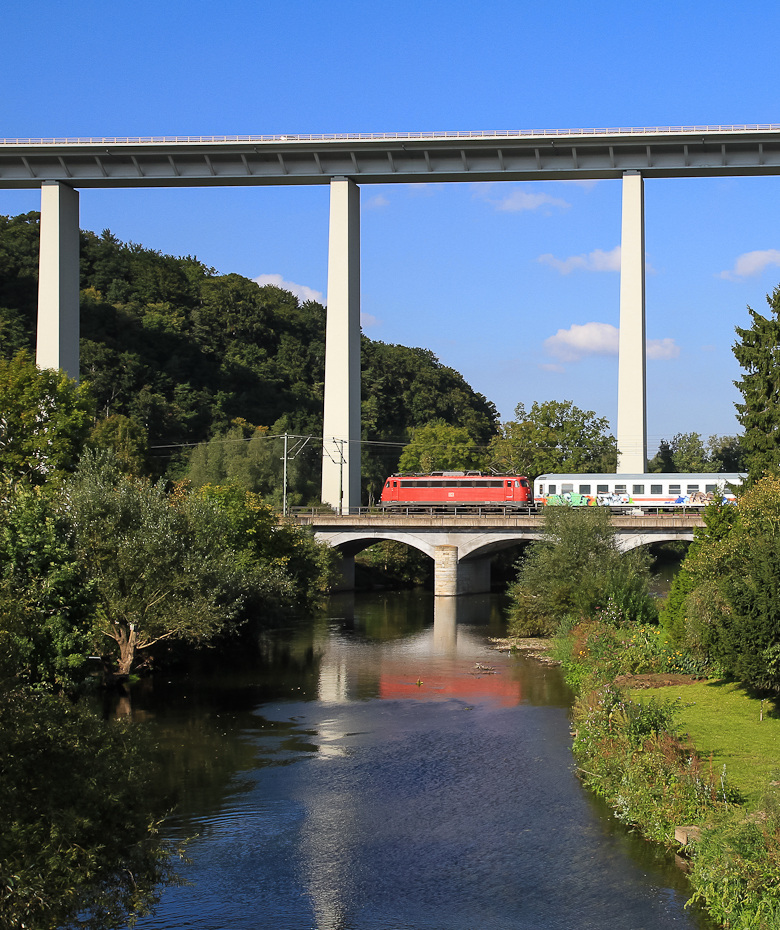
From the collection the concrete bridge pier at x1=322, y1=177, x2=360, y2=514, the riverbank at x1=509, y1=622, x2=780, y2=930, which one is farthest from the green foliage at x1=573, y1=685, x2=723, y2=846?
the concrete bridge pier at x1=322, y1=177, x2=360, y2=514

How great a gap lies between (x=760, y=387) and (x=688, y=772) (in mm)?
26171

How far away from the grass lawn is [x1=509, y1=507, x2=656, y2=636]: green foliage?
10.3 metres

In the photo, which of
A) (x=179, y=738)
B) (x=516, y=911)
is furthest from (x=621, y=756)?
(x=179, y=738)

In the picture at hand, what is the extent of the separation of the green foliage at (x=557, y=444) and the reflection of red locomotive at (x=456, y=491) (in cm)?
975

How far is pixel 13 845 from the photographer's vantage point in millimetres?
12820

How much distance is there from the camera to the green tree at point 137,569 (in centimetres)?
3578

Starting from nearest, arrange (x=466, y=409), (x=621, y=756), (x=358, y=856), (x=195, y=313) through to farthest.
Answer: (x=358, y=856)
(x=621, y=756)
(x=195, y=313)
(x=466, y=409)

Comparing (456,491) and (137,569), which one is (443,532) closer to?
(456,491)

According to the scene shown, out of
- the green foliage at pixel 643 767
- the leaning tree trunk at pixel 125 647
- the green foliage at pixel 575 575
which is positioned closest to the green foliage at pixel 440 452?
the green foliage at pixel 575 575

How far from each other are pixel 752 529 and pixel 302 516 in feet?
140

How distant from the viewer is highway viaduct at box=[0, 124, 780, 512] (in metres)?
71.9

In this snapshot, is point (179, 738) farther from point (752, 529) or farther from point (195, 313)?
point (195, 313)

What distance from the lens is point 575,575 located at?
4841 cm

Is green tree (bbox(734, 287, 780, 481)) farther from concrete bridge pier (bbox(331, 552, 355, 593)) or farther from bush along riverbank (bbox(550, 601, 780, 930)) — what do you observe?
concrete bridge pier (bbox(331, 552, 355, 593))
